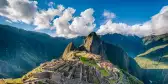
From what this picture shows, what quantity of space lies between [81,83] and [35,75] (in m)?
26.3

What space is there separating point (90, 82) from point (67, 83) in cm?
2247

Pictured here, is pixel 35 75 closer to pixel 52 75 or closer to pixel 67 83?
pixel 52 75

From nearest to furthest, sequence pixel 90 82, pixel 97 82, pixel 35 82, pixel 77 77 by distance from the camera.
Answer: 1. pixel 35 82
2. pixel 77 77
3. pixel 90 82
4. pixel 97 82

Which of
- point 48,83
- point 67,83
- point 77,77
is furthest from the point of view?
point 77,77

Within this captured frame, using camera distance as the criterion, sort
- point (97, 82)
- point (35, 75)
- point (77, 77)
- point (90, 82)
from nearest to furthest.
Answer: point (35, 75) < point (77, 77) < point (90, 82) < point (97, 82)

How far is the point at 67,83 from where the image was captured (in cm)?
12769

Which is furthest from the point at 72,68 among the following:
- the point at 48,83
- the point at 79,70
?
the point at 48,83

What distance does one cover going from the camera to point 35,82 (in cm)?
9931

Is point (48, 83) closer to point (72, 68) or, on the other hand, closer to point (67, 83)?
point (67, 83)

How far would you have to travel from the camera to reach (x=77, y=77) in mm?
138500

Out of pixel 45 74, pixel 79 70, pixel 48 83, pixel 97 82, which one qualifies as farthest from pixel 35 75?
pixel 97 82

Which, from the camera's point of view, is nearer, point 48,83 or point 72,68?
point 48,83

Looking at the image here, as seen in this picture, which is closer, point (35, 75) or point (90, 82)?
point (35, 75)

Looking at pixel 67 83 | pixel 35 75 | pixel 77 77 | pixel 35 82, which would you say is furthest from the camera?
pixel 77 77
